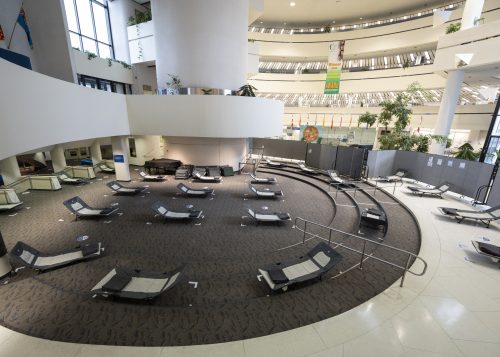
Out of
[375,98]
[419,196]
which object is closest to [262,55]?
[375,98]

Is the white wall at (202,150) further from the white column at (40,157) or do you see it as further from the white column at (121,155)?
the white column at (40,157)

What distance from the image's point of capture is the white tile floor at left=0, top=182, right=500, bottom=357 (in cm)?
335

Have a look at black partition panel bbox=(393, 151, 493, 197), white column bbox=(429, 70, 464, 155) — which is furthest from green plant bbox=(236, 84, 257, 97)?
white column bbox=(429, 70, 464, 155)

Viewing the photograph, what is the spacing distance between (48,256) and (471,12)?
21.3 metres

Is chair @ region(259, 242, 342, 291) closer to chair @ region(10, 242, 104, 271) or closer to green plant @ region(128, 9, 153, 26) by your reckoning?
chair @ region(10, 242, 104, 271)

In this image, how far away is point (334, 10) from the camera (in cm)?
2267

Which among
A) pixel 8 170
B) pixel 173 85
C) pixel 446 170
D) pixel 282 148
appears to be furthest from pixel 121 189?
pixel 446 170

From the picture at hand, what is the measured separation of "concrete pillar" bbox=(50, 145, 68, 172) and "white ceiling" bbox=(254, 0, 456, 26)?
21457 millimetres

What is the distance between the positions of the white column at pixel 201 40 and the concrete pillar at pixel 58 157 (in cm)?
748

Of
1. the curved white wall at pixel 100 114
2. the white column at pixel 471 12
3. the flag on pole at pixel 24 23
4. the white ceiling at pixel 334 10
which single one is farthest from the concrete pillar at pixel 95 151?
the white column at pixel 471 12

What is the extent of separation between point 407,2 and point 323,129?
13.6m

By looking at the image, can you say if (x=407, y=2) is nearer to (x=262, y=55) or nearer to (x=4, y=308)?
(x=262, y=55)

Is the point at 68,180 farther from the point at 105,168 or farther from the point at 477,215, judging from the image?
the point at 477,215

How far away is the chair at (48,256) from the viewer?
5.31 metres
